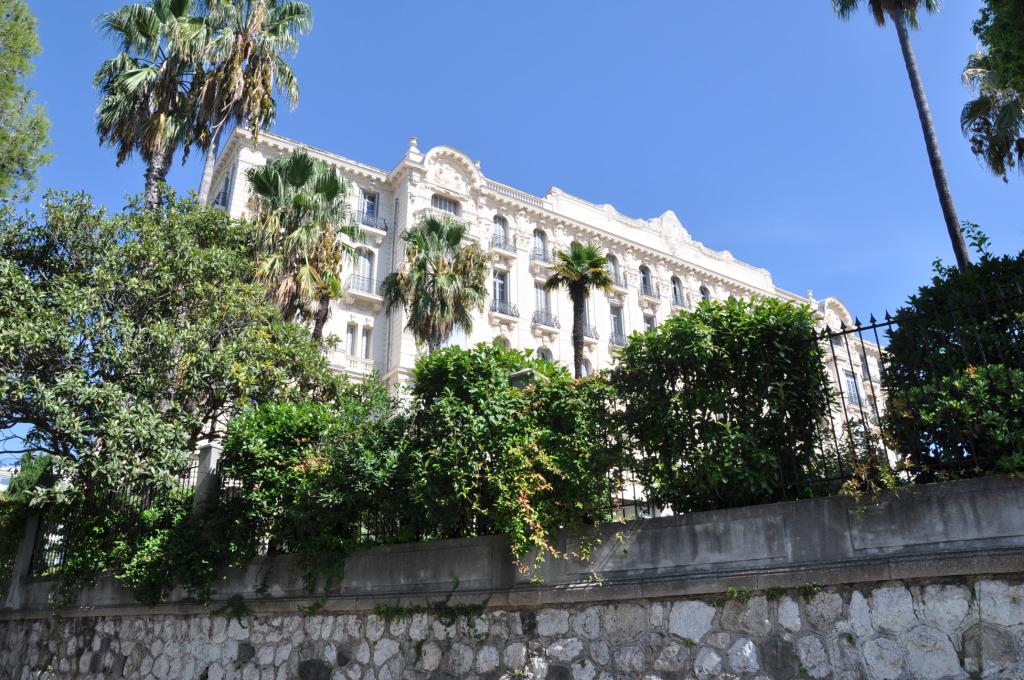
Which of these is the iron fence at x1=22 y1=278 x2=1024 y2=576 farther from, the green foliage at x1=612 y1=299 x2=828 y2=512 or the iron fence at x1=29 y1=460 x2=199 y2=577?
the iron fence at x1=29 y1=460 x2=199 y2=577

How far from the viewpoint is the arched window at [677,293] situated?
41.6m

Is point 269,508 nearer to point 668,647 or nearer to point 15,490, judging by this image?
point 668,647

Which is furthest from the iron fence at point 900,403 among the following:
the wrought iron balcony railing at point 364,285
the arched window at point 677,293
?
the arched window at point 677,293

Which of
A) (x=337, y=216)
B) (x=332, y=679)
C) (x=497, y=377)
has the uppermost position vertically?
(x=337, y=216)

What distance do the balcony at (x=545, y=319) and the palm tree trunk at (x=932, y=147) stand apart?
2187 cm

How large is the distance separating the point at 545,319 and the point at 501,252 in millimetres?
3895

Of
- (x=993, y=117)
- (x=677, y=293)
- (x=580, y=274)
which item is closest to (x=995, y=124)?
(x=993, y=117)

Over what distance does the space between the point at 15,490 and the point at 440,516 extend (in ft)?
40.8

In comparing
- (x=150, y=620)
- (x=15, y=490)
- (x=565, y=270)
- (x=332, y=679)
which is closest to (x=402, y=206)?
(x=565, y=270)

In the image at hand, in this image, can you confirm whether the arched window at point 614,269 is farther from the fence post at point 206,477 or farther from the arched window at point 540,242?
the fence post at point 206,477

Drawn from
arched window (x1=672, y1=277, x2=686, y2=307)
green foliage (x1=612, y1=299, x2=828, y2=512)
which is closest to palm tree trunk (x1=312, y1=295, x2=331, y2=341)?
green foliage (x1=612, y1=299, x2=828, y2=512)

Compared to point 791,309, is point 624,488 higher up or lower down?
lower down

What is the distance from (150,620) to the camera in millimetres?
10641

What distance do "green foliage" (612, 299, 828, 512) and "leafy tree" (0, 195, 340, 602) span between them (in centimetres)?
659
